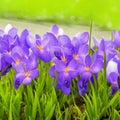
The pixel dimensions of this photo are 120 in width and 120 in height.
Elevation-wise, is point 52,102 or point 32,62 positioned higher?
point 32,62

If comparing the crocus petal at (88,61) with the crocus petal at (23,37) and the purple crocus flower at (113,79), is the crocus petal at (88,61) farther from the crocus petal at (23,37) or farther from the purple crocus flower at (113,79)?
the crocus petal at (23,37)

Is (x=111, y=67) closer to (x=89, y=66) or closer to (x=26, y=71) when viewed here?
(x=89, y=66)

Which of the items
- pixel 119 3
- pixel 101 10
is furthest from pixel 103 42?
pixel 101 10

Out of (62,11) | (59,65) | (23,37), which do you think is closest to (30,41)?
(23,37)

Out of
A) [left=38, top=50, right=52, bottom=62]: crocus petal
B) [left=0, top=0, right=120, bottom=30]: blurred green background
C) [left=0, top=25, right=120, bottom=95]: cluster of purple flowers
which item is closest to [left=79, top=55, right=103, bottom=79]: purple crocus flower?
[left=0, top=25, right=120, bottom=95]: cluster of purple flowers

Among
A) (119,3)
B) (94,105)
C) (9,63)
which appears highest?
(119,3)

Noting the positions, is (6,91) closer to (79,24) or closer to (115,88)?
(115,88)
